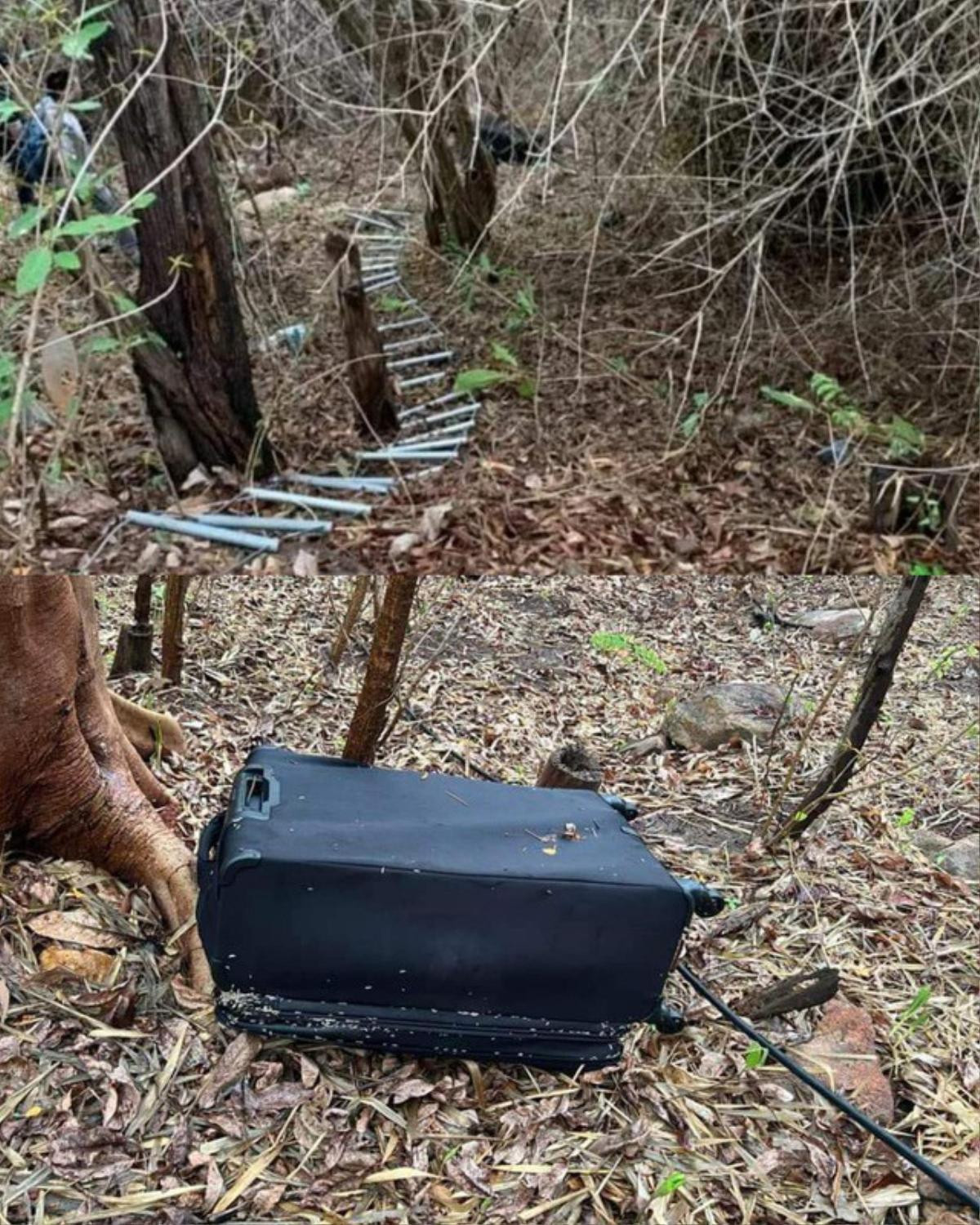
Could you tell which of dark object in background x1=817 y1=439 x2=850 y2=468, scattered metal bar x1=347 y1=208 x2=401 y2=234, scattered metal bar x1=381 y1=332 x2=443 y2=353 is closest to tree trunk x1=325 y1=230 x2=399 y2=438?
scattered metal bar x1=381 y1=332 x2=443 y2=353

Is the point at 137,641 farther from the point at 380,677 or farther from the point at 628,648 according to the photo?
Answer: the point at 628,648

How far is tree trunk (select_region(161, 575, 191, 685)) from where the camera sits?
844mm

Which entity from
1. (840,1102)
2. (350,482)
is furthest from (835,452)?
(840,1102)

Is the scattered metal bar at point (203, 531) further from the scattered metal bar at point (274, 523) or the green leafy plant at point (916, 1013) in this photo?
the green leafy plant at point (916, 1013)

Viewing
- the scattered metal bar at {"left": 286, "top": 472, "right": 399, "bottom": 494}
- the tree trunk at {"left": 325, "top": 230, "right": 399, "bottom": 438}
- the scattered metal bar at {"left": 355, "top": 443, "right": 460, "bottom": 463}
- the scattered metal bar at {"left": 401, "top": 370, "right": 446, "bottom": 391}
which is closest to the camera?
the scattered metal bar at {"left": 286, "top": 472, "right": 399, "bottom": 494}

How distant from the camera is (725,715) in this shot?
90 cm

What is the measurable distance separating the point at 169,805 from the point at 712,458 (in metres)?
2.08

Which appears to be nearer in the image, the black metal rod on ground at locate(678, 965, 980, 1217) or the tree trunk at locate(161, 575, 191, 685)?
the black metal rod on ground at locate(678, 965, 980, 1217)

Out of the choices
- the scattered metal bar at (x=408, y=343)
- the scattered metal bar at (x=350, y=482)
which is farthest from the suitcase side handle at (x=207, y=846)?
the scattered metal bar at (x=408, y=343)

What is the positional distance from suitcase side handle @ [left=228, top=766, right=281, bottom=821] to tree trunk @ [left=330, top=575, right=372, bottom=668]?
137mm

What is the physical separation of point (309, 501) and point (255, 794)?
1.83m

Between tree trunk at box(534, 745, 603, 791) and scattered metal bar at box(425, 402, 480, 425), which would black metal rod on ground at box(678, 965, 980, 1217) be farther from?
scattered metal bar at box(425, 402, 480, 425)

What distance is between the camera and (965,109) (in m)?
2.37

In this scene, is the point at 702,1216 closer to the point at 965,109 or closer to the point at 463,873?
the point at 463,873
